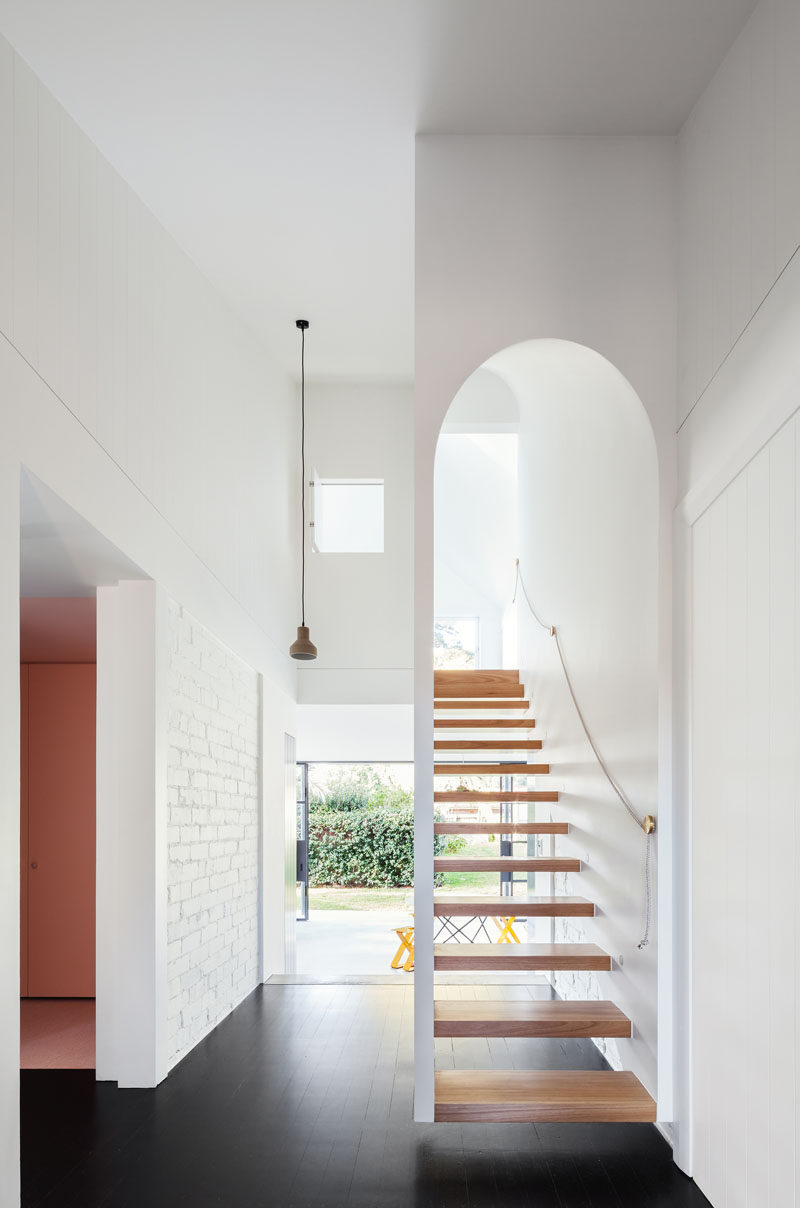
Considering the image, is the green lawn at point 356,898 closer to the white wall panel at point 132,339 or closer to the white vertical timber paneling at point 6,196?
the white wall panel at point 132,339

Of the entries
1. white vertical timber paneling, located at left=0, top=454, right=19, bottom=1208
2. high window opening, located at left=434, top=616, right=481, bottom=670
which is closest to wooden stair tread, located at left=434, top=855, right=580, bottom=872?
white vertical timber paneling, located at left=0, top=454, right=19, bottom=1208

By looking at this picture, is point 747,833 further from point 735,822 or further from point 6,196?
point 6,196

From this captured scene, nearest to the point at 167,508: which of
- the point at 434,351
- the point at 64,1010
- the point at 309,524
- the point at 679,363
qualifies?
the point at 434,351

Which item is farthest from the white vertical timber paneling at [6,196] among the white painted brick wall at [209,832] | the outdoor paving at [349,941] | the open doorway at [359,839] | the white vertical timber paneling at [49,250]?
the open doorway at [359,839]

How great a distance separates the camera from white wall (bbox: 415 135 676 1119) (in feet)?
13.6

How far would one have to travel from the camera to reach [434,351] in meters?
4.17

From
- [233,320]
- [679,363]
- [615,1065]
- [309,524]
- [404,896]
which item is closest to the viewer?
[679,363]

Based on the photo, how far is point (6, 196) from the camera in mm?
3461

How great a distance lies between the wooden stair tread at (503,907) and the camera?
443 centimetres

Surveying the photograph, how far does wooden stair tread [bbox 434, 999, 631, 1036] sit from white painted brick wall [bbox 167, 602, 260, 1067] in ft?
5.43

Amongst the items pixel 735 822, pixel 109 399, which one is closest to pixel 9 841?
pixel 109 399

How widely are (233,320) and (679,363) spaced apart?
3519 mm

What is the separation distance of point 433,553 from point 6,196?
83.5 inches

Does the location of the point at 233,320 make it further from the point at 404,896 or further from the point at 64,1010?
the point at 404,896
